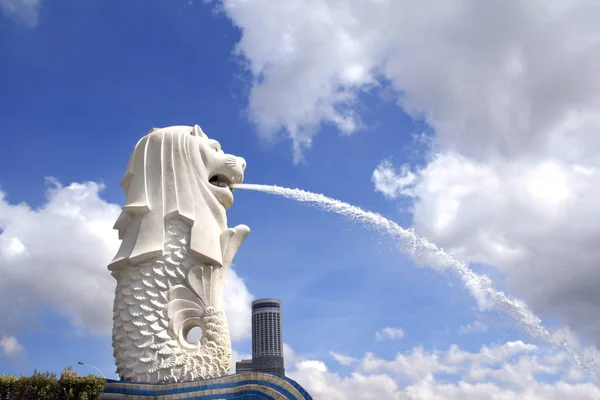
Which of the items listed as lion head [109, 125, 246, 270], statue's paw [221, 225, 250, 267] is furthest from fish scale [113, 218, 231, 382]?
statue's paw [221, 225, 250, 267]

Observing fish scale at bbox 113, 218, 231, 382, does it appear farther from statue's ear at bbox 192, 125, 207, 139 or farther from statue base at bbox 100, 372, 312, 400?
statue's ear at bbox 192, 125, 207, 139

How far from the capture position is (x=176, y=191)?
18.2 meters

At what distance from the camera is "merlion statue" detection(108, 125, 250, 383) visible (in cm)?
1653

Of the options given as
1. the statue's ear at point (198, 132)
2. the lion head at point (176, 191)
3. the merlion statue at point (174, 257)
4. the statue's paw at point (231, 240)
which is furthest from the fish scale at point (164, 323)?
the statue's ear at point (198, 132)

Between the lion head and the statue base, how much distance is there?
3.64 meters

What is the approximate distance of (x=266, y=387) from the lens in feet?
48.7

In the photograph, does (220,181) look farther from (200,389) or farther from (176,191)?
(200,389)

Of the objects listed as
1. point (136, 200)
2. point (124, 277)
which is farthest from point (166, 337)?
point (136, 200)

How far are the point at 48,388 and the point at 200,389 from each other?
397 centimetres

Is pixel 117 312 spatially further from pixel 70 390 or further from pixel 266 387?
pixel 266 387

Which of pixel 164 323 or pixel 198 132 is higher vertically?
pixel 198 132

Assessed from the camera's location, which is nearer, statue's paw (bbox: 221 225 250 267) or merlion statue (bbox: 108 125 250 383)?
merlion statue (bbox: 108 125 250 383)

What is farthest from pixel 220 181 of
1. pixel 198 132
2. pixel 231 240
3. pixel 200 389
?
pixel 200 389

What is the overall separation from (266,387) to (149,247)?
18.3 feet
